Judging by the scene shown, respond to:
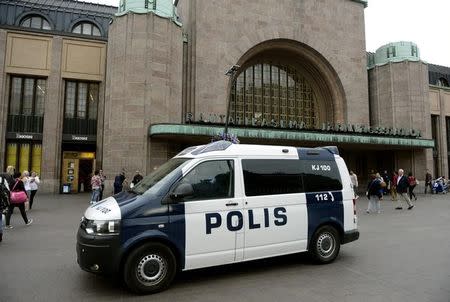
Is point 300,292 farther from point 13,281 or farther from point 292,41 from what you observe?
point 292,41

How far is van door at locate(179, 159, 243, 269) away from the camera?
17.7 feet

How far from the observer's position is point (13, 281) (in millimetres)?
5570

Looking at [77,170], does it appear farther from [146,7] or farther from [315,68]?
[315,68]

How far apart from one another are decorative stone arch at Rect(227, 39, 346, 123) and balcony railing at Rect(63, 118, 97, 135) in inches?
451

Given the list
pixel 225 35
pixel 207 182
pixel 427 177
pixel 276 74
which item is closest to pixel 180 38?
pixel 225 35

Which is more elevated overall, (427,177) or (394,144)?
(394,144)

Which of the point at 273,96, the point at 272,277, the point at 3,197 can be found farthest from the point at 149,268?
the point at 273,96

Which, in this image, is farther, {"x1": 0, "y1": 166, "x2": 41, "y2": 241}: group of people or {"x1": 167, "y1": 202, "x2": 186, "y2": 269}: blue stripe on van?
{"x1": 0, "y1": 166, "x2": 41, "y2": 241}: group of people

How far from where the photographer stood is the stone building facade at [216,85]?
21.5 metres

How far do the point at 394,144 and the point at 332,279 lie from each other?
919 inches

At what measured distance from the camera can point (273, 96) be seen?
29391mm

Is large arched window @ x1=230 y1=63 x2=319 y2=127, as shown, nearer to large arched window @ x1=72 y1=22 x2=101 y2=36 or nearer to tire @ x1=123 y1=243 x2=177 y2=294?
large arched window @ x1=72 y1=22 x2=101 y2=36

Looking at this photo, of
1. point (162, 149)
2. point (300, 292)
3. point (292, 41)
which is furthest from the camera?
point (292, 41)

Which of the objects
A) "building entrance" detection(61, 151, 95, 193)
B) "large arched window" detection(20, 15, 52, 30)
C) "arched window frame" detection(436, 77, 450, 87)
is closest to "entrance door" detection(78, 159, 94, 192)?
"building entrance" detection(61, 151, 95, 193)
